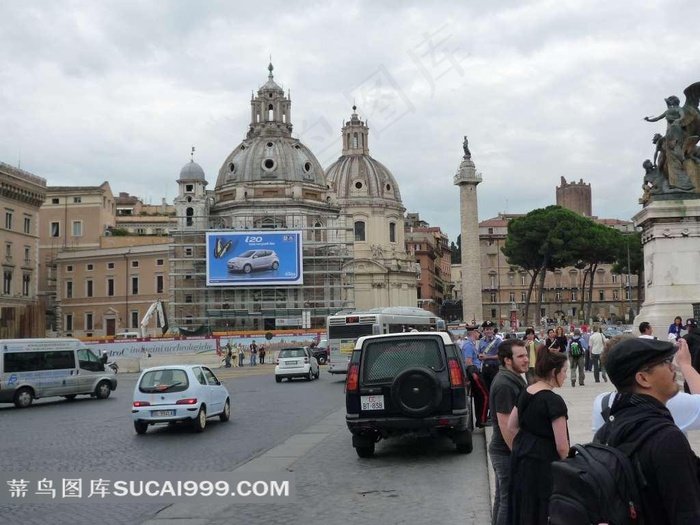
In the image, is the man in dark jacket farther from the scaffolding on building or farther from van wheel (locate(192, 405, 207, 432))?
the scaffolding on building

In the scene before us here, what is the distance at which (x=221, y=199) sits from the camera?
88.9 meters

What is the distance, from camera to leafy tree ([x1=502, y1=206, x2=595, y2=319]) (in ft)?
267

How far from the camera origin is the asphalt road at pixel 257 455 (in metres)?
7.98

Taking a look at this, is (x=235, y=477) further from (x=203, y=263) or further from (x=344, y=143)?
(x=344, y=143)

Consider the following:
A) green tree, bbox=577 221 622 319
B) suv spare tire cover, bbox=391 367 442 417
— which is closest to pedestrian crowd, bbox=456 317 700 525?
suv spare tire cover, bbox=391 367 442 417

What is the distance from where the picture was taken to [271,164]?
87500mm

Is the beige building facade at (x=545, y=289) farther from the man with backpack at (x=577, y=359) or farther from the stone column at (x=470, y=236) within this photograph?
the man with backpack at (x=577, y=359)

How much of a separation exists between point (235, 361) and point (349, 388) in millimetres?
38290

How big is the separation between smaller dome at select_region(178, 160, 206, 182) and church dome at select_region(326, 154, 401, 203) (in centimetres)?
2068

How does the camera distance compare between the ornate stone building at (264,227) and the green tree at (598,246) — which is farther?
the green tree at (598,246)

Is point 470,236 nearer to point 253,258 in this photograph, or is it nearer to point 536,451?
point 253,258

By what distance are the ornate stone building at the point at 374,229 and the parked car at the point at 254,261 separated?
23.5 meters

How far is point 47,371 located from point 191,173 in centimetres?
6377

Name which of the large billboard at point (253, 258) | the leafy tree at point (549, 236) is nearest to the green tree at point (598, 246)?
the leafy tree at point (549, 236)
